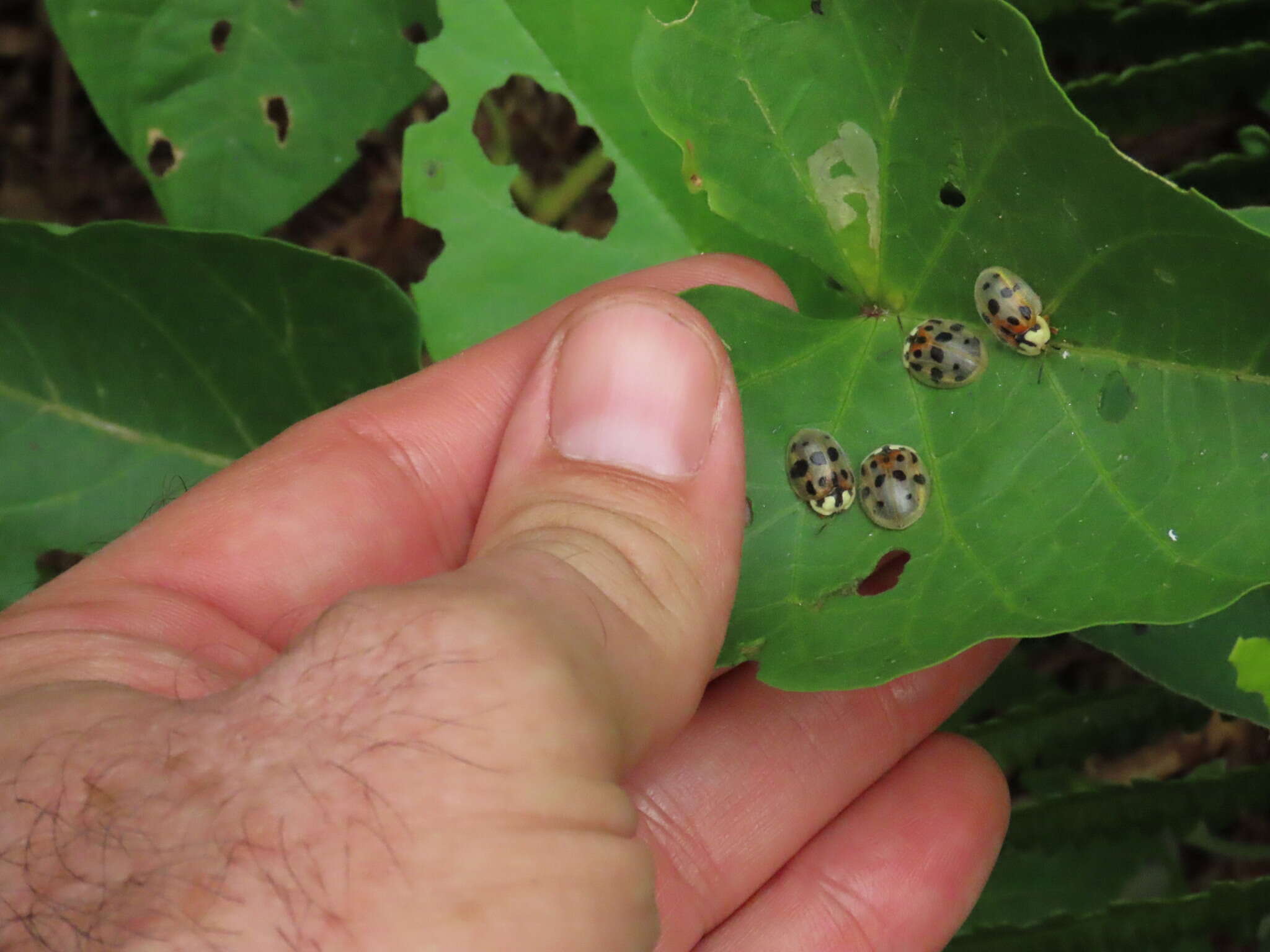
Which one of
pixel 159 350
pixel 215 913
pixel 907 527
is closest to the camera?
pixel 215 913

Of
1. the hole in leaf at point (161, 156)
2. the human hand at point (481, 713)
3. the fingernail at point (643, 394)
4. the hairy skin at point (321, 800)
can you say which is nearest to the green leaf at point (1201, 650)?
the human hand at point (481, 713)

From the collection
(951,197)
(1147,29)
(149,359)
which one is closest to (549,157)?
(149,359)

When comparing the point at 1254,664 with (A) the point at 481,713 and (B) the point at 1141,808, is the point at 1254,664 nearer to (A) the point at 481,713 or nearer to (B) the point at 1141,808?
(B) the point at 1141,808

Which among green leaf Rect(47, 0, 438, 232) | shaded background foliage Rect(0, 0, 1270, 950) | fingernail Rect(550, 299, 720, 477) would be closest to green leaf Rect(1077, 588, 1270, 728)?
shaded background foliage Rect(0, 0, 1270, 950)

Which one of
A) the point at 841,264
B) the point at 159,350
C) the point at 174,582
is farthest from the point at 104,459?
the point at 841,264

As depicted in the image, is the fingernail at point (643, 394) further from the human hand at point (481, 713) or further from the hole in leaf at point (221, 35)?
the hole in leaf at point (221, 35)

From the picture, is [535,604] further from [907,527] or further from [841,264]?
[841,264]

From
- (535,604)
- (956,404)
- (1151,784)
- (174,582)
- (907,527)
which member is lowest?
(1151,784)
